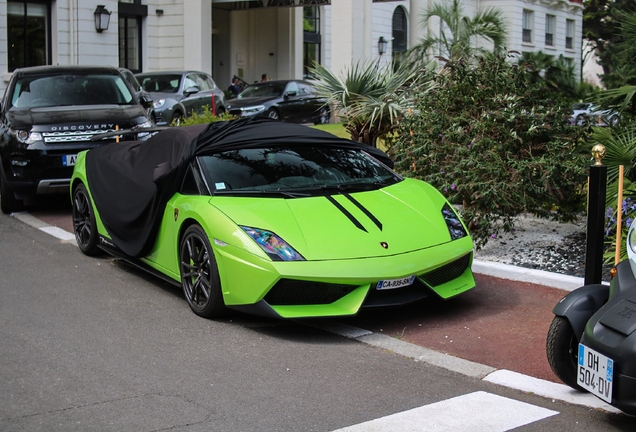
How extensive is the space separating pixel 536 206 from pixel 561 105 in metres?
1.21

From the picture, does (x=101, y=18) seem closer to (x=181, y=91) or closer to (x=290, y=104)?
(x=290, y=104)

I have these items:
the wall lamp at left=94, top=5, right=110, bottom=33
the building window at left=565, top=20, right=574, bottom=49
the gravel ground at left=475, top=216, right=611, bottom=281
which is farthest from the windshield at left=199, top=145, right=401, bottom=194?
the building window at left=565, top=20, right=574, bottom=49

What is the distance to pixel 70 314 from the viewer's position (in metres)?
6.51

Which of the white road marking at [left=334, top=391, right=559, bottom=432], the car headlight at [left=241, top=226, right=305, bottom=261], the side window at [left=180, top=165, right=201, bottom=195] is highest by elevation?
the side window at [left=180, top=165, right=201, bottom=195]

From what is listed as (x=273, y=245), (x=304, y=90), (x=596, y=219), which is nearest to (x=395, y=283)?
(x=273, y=245)

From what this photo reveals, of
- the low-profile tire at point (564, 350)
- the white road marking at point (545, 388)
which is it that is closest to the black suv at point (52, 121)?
the white road marking at point (545, 388)

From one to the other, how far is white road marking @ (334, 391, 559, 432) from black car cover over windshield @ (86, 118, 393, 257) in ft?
10.4

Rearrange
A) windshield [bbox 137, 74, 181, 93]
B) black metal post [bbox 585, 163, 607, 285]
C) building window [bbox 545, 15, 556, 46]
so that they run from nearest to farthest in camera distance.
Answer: black metal post [bbox 585, 163, 607, 285] → windshield [bbox 137, 74, 181, 93] → building window [bbox 545, 15, 556, 46]

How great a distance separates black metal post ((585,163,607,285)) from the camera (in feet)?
18.2

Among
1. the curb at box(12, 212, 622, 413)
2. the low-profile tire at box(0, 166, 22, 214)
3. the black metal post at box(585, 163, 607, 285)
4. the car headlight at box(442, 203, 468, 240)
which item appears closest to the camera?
the curb at box(12, 212, 622, 413)

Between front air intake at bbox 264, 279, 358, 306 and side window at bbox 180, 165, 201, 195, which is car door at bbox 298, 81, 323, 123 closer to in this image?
side window at bbox 180, 165, 201, 195

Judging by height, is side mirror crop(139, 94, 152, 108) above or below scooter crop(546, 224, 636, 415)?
above

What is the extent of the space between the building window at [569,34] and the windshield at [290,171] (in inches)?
1897

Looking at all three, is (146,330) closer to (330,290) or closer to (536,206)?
(330,290)
